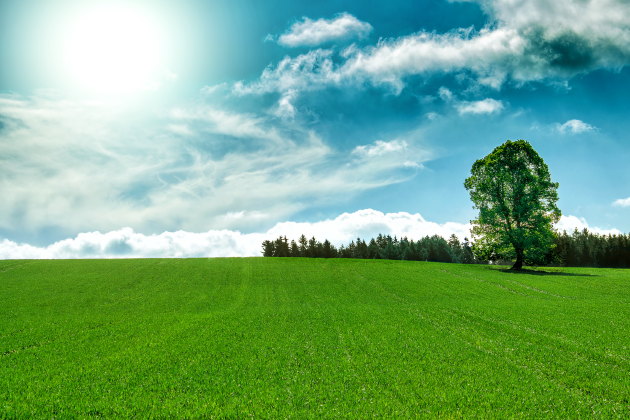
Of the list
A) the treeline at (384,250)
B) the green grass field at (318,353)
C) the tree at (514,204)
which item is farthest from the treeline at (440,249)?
the green grass field at (318,353)

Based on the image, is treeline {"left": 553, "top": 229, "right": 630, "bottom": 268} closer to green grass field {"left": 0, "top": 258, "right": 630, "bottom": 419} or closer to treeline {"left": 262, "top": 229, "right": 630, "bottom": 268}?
treeline {"left": 262, "top": 229, "right": 630, "bottom": 268}

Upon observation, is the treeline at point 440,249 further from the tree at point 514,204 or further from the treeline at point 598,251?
the tree at point 514,204

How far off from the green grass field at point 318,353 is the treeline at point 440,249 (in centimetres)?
10221

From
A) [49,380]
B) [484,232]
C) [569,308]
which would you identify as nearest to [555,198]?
[484,232]

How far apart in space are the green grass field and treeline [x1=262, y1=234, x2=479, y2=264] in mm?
101840

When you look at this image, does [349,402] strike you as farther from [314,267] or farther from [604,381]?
[314,267]

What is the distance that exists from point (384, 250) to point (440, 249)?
2599 cm

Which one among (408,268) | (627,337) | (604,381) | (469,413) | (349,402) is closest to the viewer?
(469,413)

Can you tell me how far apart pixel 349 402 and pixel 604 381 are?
9.97m

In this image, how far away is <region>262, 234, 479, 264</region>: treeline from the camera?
445ft

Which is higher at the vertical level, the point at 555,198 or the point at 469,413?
the point at 555,198

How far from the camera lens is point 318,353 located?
47.4ft

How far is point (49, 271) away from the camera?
45844 millimetres

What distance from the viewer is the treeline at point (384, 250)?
445ft
